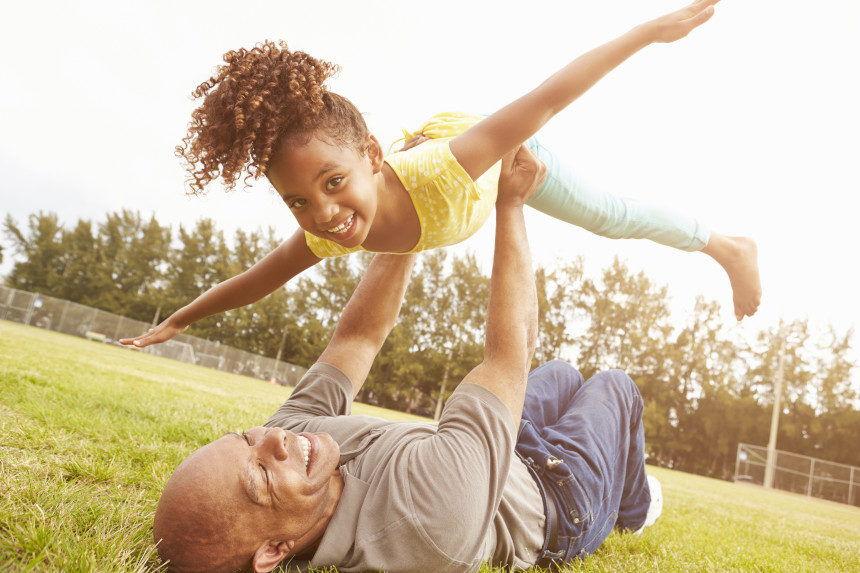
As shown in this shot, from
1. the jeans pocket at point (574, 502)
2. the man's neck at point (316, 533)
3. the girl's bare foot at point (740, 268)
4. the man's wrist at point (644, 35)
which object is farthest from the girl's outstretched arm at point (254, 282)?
the girl's bare foot at point (740, 268)

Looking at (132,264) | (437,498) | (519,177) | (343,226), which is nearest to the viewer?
(437,498)

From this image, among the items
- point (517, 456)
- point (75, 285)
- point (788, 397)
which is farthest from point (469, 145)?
point (75, 285)

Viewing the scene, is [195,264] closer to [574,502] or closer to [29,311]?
[29,311]

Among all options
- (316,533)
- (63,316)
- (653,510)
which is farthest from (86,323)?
(316,533)

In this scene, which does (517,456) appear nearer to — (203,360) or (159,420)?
(159,420)

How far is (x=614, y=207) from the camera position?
11.8ft

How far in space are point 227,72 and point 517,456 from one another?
2392 mm

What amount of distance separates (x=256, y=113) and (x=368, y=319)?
1.22m

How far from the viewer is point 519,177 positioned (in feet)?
9.79

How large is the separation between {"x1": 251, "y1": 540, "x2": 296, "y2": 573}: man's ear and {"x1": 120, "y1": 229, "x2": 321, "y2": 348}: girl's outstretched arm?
6.20 feet

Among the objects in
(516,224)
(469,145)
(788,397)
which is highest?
(788,397)

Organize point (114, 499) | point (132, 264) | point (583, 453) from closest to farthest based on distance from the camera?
1. point (114, 499)
2. point (583, 453)
3. point (132, 264)

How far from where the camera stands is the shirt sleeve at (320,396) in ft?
8.77

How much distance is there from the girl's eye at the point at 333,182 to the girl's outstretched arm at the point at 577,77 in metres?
0.77
